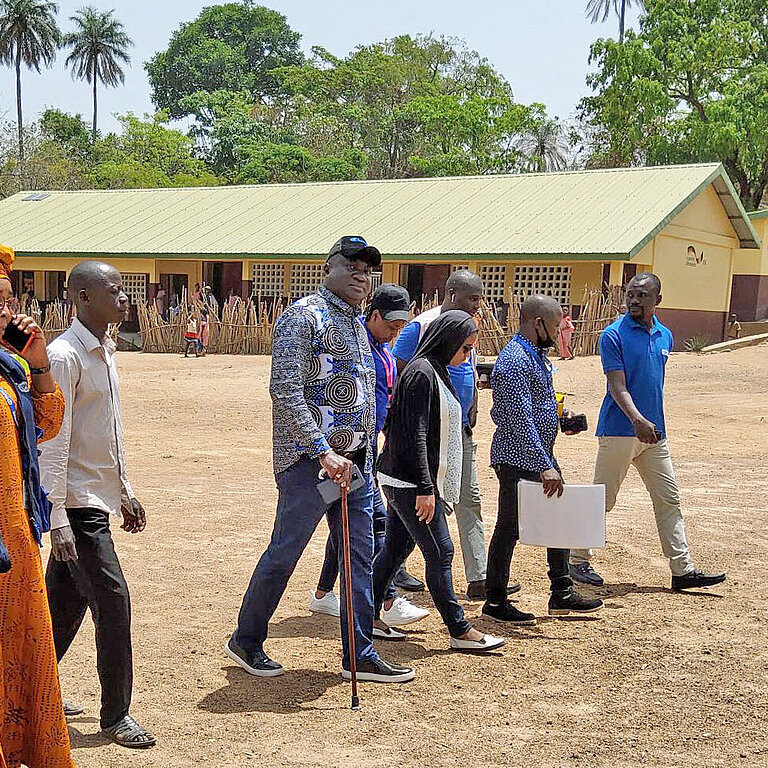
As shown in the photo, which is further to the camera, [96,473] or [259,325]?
[259,325]

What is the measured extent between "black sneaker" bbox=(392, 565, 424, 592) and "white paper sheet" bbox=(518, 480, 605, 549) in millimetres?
1041

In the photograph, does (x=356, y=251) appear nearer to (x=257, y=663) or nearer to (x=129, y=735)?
(x=257, y=663)

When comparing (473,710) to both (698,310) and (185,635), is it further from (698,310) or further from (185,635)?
(698,310)

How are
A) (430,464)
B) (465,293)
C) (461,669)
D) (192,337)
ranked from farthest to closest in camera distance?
(192,337) → (465,293) → (430,464) → (461,669)

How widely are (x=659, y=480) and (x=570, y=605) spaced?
3.43 ft

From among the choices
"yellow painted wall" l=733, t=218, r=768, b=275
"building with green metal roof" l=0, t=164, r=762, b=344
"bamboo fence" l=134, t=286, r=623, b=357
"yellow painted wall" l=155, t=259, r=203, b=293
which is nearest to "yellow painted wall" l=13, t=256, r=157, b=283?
"building with green metal roof" l=0, t=164, r=762, b=344

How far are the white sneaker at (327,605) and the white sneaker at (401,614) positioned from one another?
1.04 feet

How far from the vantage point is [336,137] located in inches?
2080

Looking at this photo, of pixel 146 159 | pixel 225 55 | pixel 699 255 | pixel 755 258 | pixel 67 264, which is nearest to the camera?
pixel 699 255

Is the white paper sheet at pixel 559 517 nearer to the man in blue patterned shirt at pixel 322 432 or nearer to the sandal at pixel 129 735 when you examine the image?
the man in blue patterned shirt at pixel 322 432

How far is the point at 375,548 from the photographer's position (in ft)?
18.3

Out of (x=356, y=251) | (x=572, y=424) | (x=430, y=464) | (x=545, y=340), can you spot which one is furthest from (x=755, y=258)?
(x=356, y=251)

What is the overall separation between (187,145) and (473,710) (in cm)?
5600

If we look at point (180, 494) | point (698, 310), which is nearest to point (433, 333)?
point (180, 494)
